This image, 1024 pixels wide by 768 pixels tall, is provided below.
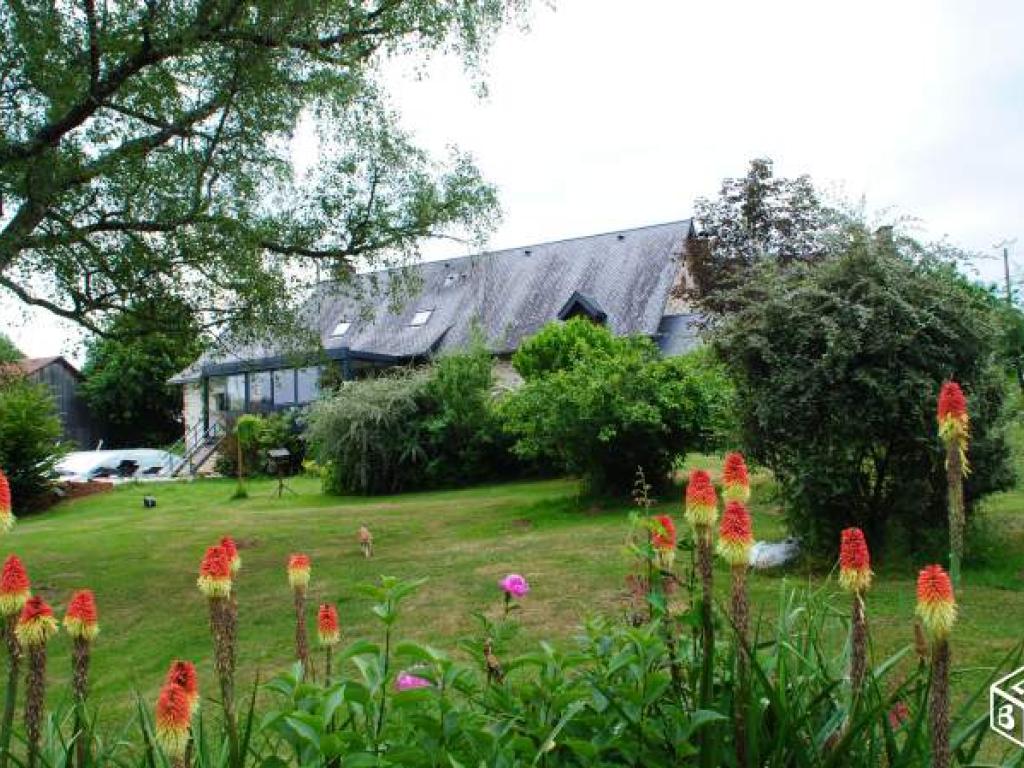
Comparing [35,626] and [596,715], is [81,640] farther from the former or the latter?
[596,715]

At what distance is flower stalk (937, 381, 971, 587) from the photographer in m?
2.17

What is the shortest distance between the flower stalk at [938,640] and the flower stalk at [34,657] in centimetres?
164

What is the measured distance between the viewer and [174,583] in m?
9.64

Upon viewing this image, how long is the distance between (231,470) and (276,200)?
19.6 meters

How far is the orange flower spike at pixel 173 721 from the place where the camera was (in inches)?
61.2

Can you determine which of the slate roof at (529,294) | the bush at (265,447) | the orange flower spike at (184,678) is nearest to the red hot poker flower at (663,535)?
the orange flower spike at (184,678)

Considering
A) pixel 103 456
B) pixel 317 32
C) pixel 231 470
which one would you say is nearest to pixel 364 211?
pixel 317 32

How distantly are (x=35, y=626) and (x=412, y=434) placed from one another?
19.0 meters

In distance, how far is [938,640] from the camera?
1.63m

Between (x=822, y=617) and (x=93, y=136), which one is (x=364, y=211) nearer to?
(x=93, y=136)

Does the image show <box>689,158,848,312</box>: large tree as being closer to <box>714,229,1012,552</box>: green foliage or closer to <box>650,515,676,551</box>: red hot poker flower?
<box>714,229,1012,552</box>: green foliage

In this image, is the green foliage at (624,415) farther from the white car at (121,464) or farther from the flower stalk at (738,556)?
the white car at (121,464)

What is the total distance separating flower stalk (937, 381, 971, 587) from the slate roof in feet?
87.9

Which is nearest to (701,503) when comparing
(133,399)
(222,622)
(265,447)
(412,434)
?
(222,622)
